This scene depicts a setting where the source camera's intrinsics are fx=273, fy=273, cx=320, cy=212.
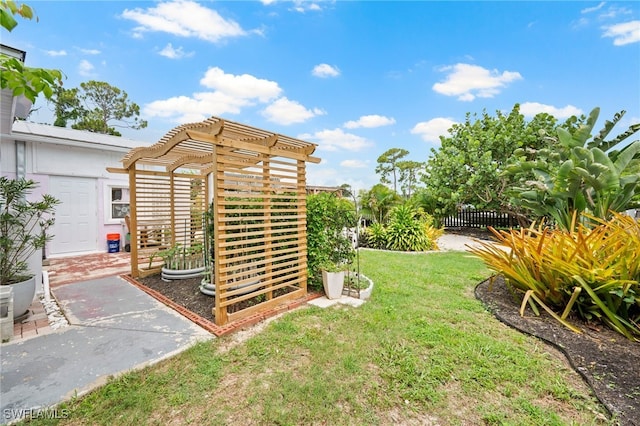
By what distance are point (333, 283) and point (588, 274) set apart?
3.12 meters

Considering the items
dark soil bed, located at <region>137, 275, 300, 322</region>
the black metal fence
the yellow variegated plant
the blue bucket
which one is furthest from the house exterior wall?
the black metal fence

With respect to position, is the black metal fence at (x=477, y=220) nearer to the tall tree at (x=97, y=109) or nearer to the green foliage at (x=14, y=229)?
the green foliage at (x=14, y=229)

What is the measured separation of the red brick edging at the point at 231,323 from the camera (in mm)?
3152

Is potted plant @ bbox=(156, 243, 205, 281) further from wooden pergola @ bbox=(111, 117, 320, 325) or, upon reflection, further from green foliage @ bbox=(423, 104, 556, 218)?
green foliage @ bbox=(423, 104, 556, 218)

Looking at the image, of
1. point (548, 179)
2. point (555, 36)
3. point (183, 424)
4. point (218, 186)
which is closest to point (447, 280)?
point (548, 179)

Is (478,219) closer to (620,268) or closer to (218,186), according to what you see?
(620,268)

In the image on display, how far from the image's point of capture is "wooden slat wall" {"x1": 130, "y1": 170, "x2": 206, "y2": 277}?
228 inches

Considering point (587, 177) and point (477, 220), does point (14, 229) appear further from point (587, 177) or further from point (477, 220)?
point (477, 220)

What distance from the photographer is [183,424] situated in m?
1.82

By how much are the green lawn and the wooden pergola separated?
706 millimetres

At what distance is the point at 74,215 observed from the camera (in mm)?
7648

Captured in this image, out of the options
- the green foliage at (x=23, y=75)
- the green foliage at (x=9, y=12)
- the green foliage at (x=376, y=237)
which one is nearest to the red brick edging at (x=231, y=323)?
the green foliage at (x=23, y=75)

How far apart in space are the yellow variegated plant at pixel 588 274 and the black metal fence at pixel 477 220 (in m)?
9.93

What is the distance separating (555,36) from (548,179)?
4572 millimetres
